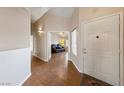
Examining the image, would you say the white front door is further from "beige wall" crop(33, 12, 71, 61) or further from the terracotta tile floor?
"beige wall" crop(33, 12, 71, 61)

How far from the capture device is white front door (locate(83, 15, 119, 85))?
3.30 m

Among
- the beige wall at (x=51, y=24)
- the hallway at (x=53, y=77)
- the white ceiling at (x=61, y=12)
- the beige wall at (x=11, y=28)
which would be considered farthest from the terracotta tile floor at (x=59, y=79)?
the white ceiling at (x=61, y=12)

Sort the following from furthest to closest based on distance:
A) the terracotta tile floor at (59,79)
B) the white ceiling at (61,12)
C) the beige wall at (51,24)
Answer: the beige wall at (51,24) → the white ceiling at (61,12) → the terracotta tile floor at (59,79)

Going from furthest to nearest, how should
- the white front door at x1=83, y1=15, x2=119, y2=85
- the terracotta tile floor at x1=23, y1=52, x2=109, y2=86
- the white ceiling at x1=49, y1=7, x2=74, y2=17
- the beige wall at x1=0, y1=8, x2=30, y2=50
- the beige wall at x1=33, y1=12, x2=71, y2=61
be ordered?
the beige wall at x1=33, y1=12, x2=71, y2=61, the white ceiling at x1=49, y1=7, x2=74, y2=17, the terracotta tile floor at x1=23, y1=52, x2=109, y2=86, the white front door at x1=83, y1=15, x2=119, y2=85, the beige wall at x1=0, y1=8, x2=30, y2=50

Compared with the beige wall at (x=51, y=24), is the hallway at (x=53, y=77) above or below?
below

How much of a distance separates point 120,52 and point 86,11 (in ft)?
6.70

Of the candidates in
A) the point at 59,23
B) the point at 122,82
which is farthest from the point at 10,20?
the point at 59,23

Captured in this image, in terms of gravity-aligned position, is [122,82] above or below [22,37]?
below

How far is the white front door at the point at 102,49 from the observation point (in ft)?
10.8

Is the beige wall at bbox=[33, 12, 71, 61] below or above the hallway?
above

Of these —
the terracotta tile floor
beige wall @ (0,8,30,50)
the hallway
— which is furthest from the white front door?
beige wall @ (0,8,30,50)

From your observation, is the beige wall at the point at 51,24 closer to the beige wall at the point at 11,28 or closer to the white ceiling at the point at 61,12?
the white ceiling at the point at 61,12
